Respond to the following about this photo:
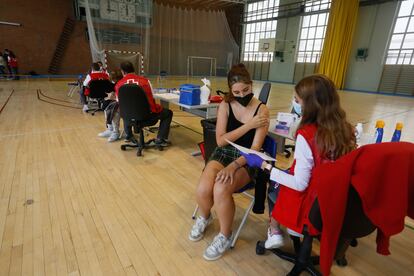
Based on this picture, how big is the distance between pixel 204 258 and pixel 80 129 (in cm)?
354

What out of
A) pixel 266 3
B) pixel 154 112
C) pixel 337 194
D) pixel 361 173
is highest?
pixel 266 3

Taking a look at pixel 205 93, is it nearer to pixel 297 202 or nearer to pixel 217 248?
pixel 217 248

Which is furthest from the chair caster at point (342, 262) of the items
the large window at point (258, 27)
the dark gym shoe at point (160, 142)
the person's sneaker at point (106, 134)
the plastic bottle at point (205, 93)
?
the large window at point (258, 27)

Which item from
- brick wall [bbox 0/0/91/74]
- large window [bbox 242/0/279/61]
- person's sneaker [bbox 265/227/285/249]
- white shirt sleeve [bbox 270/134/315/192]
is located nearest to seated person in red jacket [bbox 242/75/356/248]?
white shirt sleeve [bbox 270/134/315/192]

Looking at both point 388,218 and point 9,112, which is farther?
point 9,112

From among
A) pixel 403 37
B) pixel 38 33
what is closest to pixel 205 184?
pixel 403 37

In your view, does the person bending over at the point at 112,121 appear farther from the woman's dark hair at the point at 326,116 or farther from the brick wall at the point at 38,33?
the brick wall at the point at 38,33

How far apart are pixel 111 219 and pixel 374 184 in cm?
179

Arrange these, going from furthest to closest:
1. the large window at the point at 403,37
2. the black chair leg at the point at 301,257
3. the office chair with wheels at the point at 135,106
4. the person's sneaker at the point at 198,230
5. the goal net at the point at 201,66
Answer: the goal net at the point at 201,66
the large window at the point at 403,37
the office chair with wheels at the point at 135,106
the person's sneaker at the point at 198,230
the black chair leg at the point at 301,257

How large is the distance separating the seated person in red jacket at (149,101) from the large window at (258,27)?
1383 cm

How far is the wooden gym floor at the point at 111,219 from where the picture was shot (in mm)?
1512

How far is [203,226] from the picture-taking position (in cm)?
175

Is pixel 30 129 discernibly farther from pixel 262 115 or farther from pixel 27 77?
pixel 27 77

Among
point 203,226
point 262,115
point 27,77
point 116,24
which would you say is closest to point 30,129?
point 203,226
